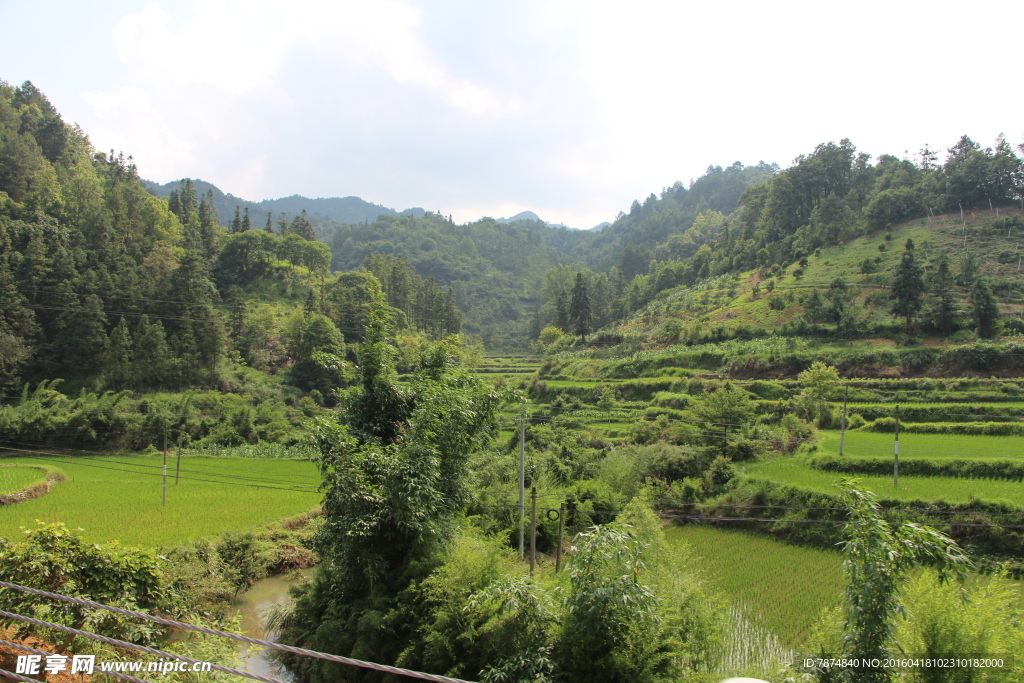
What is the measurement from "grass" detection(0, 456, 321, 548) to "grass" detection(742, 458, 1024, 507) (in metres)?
18.6

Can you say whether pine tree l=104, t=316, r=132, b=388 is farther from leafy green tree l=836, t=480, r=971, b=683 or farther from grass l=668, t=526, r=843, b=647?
leafy green tree l=836, t=480, r=971, b=683

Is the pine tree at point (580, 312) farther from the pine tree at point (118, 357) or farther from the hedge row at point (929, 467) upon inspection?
the pine tree at point (118, 357)

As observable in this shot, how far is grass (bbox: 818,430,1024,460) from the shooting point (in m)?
20.7

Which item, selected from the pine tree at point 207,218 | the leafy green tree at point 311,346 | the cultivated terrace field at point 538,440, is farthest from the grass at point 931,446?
the pine tree at point 207,218

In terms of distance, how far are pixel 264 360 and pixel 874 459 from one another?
148ft

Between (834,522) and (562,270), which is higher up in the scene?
(562,270)

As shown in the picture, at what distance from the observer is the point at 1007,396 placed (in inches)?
1095

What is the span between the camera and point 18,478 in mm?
22594

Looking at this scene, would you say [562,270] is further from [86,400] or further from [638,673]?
[638,673]

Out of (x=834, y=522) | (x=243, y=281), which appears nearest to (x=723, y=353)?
(x=834, y=522)

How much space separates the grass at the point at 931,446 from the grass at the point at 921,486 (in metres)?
1.56

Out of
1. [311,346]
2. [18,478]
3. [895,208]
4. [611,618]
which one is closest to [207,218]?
[311,346]

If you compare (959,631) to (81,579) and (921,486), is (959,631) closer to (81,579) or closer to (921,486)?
(921,486)

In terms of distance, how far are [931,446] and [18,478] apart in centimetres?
3588
